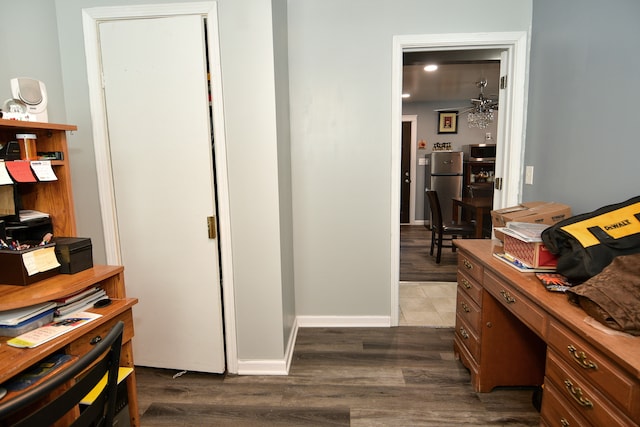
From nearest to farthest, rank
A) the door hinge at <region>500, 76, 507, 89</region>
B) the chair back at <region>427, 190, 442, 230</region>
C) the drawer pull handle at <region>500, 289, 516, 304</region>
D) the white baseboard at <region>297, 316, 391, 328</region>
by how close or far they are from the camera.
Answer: the drawer pull handle at <region>500, 289, 516, 304</region> → the door hinge at <region>500, 76, 507, 89</region> → the white baseboard at <region>297, 316, 391, 328</region> → the chair back at <region>427, 190, 442, 230</region>

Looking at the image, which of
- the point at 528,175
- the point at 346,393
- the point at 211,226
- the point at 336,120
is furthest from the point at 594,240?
the point at 211,226

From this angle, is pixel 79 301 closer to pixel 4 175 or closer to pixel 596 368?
pixel 4 175

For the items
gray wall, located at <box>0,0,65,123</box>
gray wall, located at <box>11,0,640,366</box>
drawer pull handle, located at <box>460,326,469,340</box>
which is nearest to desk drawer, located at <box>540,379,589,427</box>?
drawer pull handle, located at <box>460,326,469,340</box>

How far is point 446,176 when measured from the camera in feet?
22.2

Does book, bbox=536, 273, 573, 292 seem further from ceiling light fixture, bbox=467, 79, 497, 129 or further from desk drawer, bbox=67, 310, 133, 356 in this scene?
ceiling light fixture, bbox=467, 79, 497, 129

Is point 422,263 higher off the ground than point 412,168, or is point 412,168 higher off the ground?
point 412,168

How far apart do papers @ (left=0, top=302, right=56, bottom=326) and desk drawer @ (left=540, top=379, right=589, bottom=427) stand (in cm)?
197

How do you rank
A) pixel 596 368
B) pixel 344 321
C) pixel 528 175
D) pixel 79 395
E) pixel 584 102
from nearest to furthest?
pixel 79 395 → pixel 596 368 → pixel 584 102 → pixel 528 175 → pixel 344 321

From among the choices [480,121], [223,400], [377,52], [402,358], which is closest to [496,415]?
[402,358]

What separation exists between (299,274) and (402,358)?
1.00 meters

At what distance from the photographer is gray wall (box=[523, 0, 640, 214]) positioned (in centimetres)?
159

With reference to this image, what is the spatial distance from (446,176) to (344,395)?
222 inches

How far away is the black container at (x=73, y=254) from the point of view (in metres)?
1.45

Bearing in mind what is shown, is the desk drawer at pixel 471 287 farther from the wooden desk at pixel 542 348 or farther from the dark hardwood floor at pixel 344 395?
the dark hardwood floor at pixel 344 395
